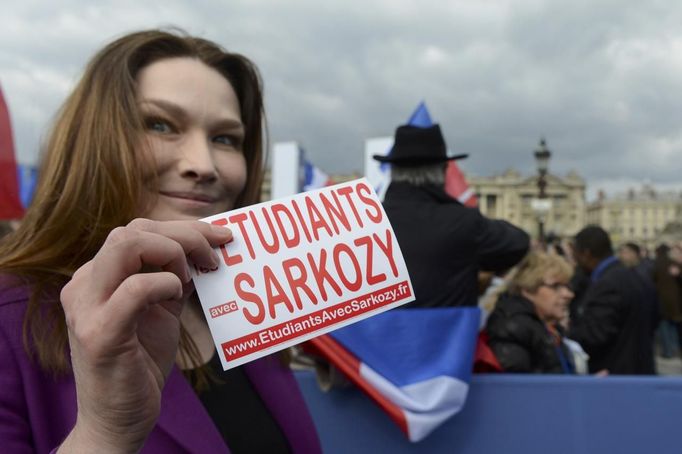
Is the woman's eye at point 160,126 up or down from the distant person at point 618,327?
up

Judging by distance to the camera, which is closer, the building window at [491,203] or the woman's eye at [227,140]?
the woman's eye at [227,140]

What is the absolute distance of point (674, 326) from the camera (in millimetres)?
8602

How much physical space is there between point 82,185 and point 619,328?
3711 mm

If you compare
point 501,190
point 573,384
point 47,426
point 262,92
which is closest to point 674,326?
point 573,384

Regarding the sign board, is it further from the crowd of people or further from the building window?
the building window

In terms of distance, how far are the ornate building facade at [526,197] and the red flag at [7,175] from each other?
286 ft

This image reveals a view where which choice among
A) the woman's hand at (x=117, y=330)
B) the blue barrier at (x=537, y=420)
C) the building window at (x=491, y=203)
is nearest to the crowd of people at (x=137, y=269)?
the woman's hand at (x=117, y=330)

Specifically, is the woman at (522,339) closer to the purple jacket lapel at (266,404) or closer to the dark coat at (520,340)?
the dark coat at (520,340)

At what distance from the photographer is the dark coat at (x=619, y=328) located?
3828 mm

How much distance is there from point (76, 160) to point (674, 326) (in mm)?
9370

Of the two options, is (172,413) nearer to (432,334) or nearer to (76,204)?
(76,204)

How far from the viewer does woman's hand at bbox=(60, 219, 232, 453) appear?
0.66 m

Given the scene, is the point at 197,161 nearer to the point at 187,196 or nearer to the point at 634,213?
the point at 187,196

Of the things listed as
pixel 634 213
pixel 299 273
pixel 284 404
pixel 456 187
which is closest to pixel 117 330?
pixel 299 273
